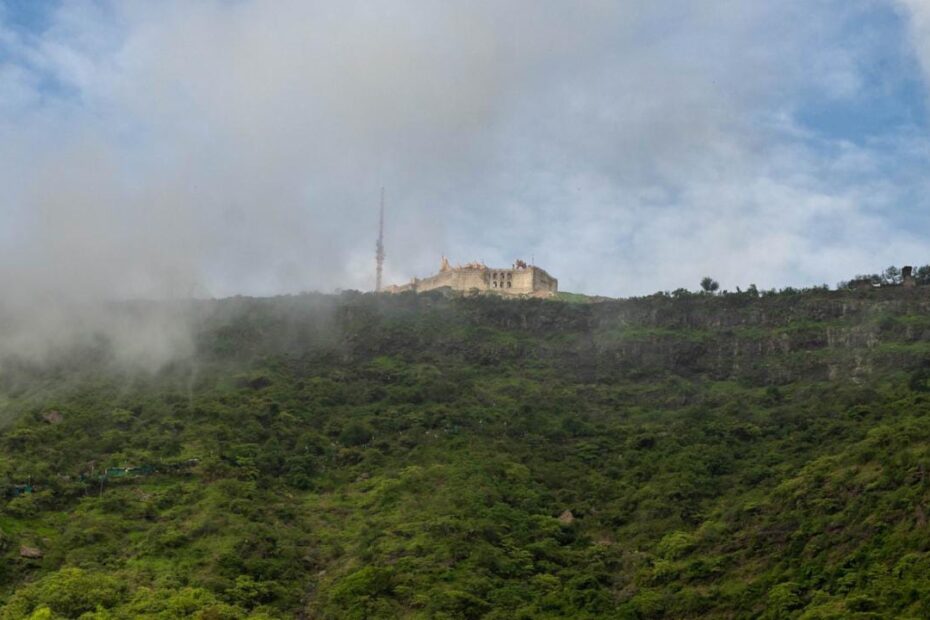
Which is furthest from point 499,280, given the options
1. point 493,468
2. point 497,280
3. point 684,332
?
point 493,468

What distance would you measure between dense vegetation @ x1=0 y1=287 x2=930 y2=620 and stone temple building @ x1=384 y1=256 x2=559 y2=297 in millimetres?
14725

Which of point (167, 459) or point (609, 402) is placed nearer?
point (167, 459)

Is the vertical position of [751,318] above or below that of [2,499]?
above

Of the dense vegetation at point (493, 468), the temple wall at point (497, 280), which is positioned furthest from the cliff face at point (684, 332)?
the temple wall at point (497, 280)

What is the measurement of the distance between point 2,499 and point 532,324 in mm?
69267

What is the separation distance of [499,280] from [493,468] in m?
66.1

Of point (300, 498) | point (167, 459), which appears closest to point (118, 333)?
point (167, 459)

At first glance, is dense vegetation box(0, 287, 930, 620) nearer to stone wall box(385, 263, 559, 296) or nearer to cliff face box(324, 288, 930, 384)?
cliff face box(324, 288, 930, 384)

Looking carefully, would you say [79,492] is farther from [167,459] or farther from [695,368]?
[695,368]

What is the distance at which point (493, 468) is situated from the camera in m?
93.9

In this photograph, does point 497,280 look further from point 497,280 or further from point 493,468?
point 493,468

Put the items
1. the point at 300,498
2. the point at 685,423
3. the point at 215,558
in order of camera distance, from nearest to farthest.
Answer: the point at 215,558 → the point at 300,498 → the point at 685,423

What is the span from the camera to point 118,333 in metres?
135

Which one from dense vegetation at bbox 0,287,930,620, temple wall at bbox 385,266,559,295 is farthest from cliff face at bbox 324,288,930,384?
temple wall at bbox 385,266,559,295
